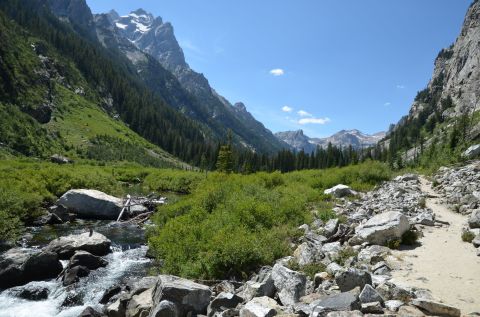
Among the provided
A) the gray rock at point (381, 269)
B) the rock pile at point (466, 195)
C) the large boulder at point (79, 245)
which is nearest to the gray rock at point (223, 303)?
the gray rock at point (381, 269)

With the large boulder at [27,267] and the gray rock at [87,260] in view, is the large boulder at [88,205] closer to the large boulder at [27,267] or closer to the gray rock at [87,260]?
the gray rock at [87,260]

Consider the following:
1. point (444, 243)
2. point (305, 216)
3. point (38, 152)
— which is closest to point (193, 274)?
point (305, 216)

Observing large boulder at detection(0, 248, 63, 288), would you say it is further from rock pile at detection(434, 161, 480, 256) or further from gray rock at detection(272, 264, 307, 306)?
rock pile at detection(434, 161, 480, 256)

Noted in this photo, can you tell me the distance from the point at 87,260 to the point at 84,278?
222cm

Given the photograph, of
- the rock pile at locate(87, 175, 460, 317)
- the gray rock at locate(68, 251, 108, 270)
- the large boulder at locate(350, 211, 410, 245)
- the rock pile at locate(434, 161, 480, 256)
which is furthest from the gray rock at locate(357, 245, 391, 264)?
the gray rock at locate(68, 251, 108, 270)

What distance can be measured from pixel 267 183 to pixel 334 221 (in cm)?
2597

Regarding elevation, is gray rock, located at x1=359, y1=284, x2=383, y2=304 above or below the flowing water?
above

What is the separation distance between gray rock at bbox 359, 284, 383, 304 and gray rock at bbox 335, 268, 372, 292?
1061 millimetres

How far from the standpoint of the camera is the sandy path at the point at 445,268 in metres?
11.6

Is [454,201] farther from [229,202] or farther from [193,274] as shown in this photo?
[193,274]

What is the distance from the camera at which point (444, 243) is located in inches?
661

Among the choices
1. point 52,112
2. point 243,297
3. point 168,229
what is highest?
point 52,112

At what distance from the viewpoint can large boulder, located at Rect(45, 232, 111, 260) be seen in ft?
83.6

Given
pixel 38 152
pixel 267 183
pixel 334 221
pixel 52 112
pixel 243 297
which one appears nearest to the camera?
pixel 243 297
